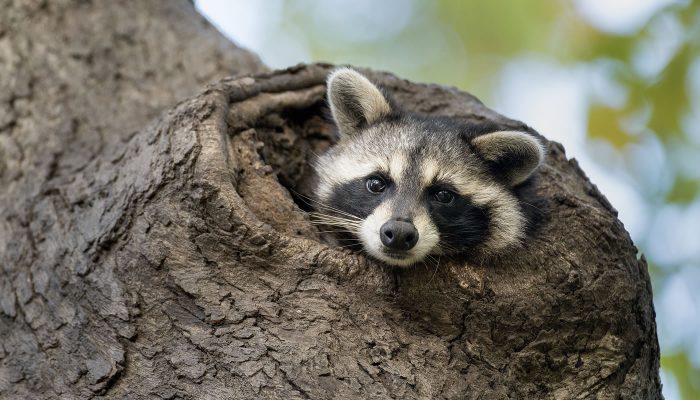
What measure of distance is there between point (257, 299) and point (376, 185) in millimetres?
1432

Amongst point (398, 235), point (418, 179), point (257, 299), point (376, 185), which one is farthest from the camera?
point (376, 185)

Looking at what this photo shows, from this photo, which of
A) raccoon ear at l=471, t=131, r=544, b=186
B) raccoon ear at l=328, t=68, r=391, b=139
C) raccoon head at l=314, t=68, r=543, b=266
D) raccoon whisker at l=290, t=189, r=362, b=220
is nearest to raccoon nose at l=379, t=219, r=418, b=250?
raccoon head at l=314, t=68, r=543, b=266

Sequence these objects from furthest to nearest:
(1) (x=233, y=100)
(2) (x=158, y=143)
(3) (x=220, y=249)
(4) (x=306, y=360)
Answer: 1. (1) (x=233, y=100)
2. (2) (x=158, y=143)
3. (3) (x=220, y=249)
4. (4) (x=306, y=360)

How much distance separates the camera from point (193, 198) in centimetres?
486

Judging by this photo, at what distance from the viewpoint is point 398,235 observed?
4973 mm

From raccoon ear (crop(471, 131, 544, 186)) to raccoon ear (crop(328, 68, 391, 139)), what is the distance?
84 centimetres

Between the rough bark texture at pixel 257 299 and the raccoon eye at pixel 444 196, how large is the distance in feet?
2.15

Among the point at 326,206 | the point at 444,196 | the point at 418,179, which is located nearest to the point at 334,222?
the point at 326,206

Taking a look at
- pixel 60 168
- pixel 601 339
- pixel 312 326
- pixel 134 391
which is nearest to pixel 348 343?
pixel 312 326

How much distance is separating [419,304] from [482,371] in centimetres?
58

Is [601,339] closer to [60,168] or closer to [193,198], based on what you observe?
[193,198]

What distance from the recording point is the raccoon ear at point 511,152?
5504 mm

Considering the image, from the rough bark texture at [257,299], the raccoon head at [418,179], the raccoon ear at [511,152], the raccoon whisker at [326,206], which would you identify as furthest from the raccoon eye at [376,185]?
the raccoon ear at [511,152]

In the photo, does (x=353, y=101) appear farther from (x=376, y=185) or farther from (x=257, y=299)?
(x=257, y=299)
